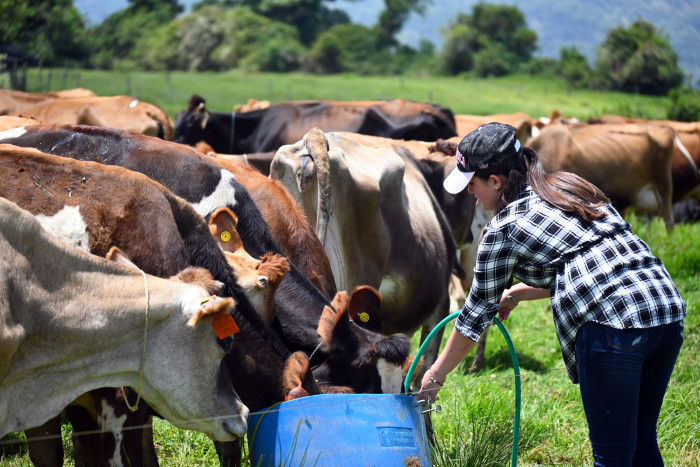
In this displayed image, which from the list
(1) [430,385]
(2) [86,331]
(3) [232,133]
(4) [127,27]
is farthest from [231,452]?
(4) [127,27]

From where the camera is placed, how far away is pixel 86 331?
Result: 289 cm

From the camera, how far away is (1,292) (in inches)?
106

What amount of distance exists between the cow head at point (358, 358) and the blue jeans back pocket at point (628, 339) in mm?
1222

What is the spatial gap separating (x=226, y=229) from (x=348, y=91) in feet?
115

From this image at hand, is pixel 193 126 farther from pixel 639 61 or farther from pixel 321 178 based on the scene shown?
pixel 639 61

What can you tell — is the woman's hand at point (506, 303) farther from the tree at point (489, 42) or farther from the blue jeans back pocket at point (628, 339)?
the tree at point (489, 42)

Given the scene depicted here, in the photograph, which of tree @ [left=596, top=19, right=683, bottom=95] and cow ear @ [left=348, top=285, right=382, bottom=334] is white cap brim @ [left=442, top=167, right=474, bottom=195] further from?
tree @ [left=596, top=19, right=683, bottom=95]

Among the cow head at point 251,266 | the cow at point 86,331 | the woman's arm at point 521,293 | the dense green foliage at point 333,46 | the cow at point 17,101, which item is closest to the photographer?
the cow at point 86,331

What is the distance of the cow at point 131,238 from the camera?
3500 mm

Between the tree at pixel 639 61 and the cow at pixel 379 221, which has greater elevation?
the cow at pixel 379 221

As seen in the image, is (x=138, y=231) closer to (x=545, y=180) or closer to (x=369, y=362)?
(x=369, y=362)

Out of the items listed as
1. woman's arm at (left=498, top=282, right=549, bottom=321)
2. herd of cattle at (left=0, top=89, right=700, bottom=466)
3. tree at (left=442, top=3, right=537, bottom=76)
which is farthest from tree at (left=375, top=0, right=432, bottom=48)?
woman's arm at (left=498, top=282, right=549, bottom=321)

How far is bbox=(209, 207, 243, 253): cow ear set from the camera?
4.27m

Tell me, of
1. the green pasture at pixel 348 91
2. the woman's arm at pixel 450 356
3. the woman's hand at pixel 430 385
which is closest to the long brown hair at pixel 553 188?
the woman's arm at pixel 450 356
